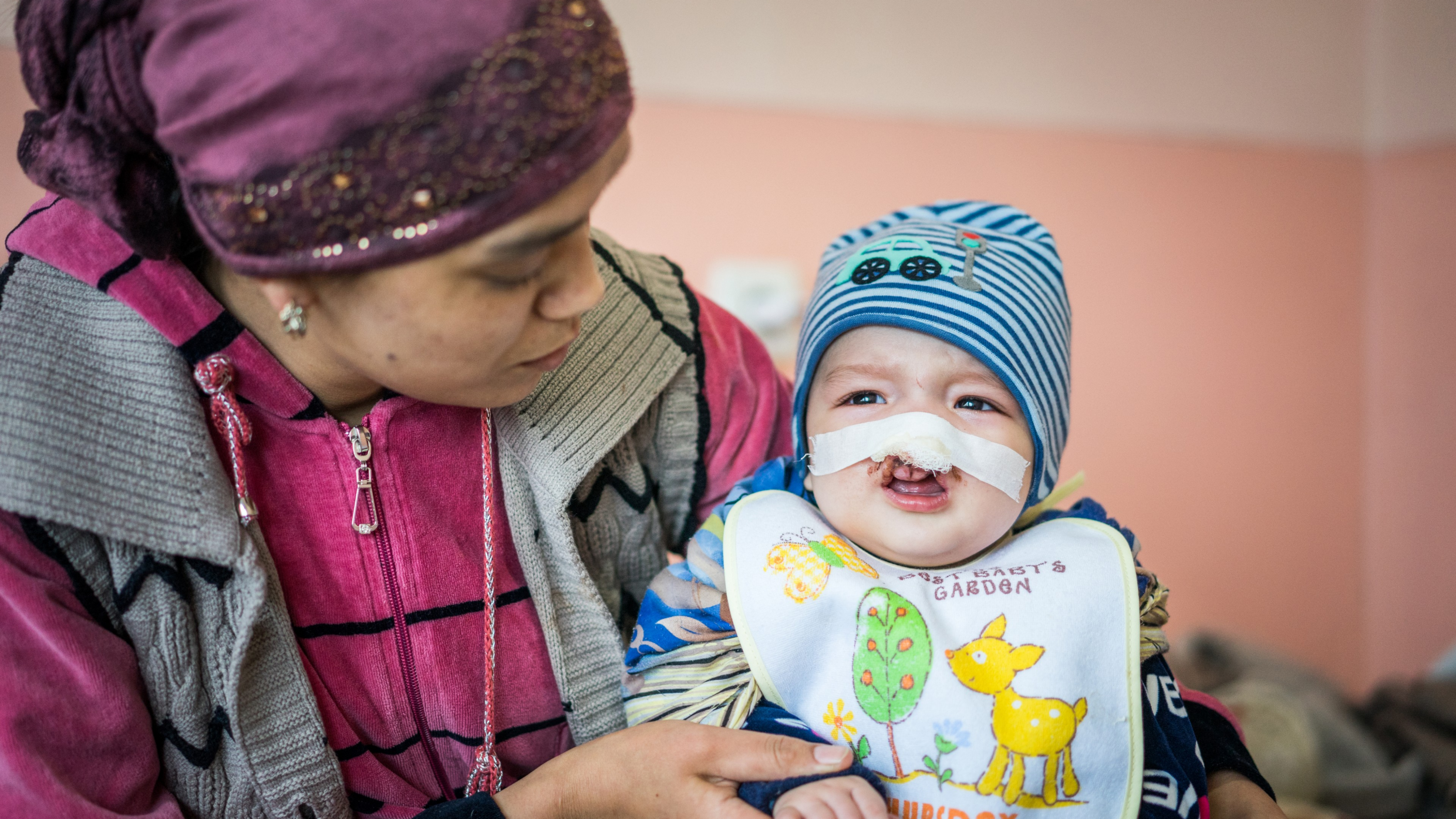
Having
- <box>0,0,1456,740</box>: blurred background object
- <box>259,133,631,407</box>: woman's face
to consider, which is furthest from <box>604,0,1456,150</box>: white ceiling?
<box>259,133,631,407</box>: woman's face

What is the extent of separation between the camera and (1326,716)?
2.43 metres

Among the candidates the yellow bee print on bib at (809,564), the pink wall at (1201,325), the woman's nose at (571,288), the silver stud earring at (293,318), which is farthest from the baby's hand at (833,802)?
the pink wall at (1201,325)

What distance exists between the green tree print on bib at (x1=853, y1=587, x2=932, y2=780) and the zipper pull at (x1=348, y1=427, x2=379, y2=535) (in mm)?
581

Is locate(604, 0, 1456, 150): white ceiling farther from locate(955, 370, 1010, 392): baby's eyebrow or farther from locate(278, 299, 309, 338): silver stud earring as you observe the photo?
locate(278, 299, 309, 338): silver stud earring

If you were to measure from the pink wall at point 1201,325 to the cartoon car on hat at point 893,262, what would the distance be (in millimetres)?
1381

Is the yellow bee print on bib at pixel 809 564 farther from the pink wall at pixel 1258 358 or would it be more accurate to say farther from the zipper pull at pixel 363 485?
the pink wall at pixel 1258 358

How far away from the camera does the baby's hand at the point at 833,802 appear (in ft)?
3.26

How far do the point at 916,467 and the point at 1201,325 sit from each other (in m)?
2.36

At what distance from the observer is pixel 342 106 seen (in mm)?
806

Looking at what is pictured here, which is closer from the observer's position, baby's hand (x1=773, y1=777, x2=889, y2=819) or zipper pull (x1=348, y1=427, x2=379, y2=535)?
baby's hand (x1=773, y1=777, x2=889, y2=819)

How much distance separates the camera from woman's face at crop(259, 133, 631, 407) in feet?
2.89

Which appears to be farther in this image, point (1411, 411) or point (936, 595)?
point (1411, 411)

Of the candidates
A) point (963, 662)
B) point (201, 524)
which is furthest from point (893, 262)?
point (201, 524)

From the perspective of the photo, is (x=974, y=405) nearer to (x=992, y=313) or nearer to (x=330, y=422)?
(x=992, y=313)
